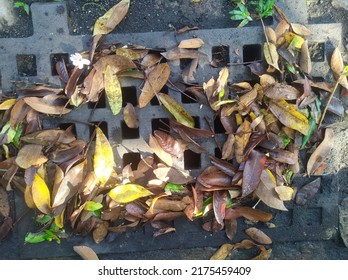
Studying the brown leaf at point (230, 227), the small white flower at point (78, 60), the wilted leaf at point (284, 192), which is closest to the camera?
the small white flower at point (78, 60)

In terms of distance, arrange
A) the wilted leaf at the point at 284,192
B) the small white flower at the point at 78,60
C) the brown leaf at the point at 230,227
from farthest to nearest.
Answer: the brown leaf at the point at 230,227 → the wilted leaf at the point at 284,192 → the small white flower at the point at 78,60

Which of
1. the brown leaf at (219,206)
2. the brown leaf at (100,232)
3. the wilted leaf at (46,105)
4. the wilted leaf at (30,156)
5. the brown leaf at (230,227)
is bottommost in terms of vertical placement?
the brown leaf at (230,227)

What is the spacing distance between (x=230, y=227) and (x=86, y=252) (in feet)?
2.13

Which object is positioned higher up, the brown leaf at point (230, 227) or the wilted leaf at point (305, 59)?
the wilted leaf at point (305, 59)

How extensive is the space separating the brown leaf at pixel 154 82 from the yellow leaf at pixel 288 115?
1.50 feet

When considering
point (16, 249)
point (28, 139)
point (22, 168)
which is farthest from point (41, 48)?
point (16, 249)

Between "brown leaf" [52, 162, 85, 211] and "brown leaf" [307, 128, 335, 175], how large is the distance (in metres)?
0.98

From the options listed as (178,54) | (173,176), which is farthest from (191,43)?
(173,176)

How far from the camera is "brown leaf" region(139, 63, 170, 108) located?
1.95 m

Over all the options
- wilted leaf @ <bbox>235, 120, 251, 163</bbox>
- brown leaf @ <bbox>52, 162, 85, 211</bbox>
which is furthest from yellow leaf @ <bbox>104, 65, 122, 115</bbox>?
wilted leaf @ <bbox>235, 120, 251, 163</bbox>

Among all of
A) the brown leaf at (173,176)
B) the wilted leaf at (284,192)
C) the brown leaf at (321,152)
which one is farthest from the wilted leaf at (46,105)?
the brown leaf at (321,152)

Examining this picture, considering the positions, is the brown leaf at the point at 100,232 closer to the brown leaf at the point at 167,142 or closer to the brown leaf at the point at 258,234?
the brown leaf at the point at 167,142

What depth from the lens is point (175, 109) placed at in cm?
196

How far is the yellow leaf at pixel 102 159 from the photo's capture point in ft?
6.36
